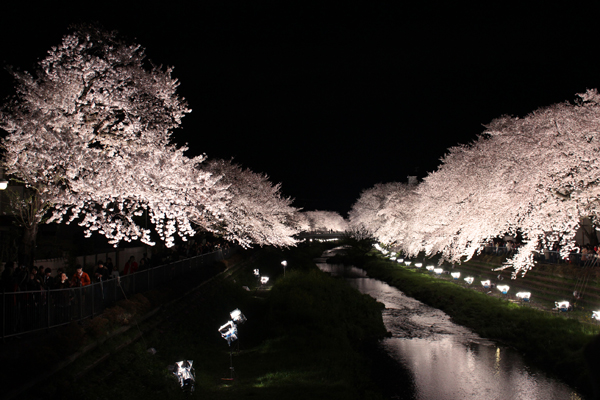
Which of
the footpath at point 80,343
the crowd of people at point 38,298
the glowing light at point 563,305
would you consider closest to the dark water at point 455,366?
the glowing light at point 563,305

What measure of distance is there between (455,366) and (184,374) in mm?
10469

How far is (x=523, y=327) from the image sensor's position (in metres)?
16.7

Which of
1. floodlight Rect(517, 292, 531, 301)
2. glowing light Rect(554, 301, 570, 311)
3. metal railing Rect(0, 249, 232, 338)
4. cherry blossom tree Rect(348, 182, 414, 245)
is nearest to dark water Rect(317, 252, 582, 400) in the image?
glowing light Rect(554, 301, 570, 311)

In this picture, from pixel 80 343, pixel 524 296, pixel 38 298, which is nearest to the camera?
pixel 80 343

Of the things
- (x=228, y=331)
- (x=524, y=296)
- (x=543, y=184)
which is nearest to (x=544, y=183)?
(x=543, y=184)

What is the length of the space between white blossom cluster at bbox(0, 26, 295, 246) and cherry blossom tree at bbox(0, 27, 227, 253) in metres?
0.03

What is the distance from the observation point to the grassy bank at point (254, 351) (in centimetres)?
838

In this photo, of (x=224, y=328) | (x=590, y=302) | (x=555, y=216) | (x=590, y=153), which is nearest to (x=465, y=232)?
(x=555, y=216)

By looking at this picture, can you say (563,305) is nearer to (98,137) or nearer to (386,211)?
(98,137)

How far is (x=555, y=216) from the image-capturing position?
12.9 metres

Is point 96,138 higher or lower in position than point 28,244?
higher

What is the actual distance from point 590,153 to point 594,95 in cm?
254

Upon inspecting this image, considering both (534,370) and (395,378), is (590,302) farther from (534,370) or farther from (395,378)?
(395,378)

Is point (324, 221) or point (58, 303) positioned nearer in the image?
point (58, 303)
